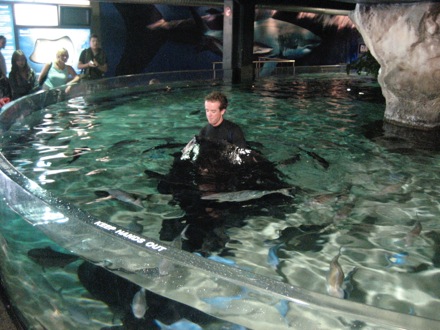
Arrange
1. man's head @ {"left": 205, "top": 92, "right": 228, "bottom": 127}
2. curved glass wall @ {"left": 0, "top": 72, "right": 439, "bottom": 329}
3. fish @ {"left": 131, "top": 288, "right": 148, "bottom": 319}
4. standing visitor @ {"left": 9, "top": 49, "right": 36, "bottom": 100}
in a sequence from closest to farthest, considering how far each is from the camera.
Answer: curved glass wall @ {"left": 0, "top": 72, "right": 439, "bottom": 329}, fish @ {"left": 131, "top": 288, "right": 148, "bottom": 319}, man's head @ {"left": 205, "top": 92, "right": 228, "bottom": 127}, standing visitor @ {"left": 9, "top": 49, "right": 36, "bottom": 100}

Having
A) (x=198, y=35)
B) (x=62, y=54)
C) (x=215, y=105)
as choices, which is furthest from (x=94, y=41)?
(x=198, y=35)

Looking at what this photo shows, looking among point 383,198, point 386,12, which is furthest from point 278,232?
point 386,12

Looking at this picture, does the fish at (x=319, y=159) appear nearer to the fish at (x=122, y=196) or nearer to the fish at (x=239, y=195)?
the fish at (x=239, y=195)

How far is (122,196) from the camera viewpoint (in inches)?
204

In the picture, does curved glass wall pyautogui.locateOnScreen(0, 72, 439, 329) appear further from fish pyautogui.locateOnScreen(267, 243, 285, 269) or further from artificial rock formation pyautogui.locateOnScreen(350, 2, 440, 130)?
artificial rock formation pyautogui.locateOnScreen(350, 2, 440, 130)

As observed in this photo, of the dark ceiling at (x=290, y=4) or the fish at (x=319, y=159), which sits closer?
the fish at (x=319, y=159)

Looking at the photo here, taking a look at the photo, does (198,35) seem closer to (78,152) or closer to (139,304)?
(78,152)

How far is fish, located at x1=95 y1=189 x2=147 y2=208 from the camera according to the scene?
513cm

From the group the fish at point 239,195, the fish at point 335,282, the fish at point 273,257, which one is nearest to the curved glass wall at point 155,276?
the fish at point 335,282

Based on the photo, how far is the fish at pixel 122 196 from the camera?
5.13 metres

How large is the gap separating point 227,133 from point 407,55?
239 inches

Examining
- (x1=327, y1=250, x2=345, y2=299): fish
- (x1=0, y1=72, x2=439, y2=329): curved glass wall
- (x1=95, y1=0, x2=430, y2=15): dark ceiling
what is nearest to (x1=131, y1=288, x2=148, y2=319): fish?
(x1=0, y1=72, x2=439, y2=329): curved glass wall

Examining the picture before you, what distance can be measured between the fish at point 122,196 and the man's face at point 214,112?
1.41 metres

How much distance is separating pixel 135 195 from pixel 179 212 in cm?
73
